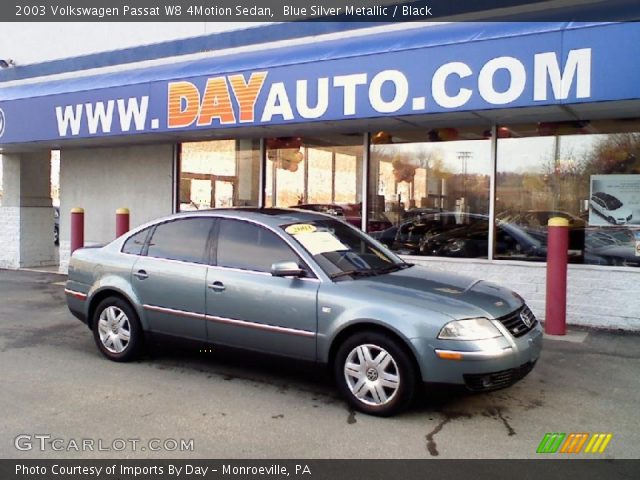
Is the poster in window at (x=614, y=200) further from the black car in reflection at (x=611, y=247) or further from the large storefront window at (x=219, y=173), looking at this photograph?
the large storefront window at (x=219, y=173)

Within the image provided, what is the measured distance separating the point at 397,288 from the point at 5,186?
39.7 feet

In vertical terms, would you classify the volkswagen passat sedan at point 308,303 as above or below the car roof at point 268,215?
below

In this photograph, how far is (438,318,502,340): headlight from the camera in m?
4.46

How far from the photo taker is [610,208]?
26.8 ft

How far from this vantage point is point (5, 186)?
14.0m

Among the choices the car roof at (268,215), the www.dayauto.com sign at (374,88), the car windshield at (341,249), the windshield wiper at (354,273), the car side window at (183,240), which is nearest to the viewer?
the windshield wiper at (354,273)

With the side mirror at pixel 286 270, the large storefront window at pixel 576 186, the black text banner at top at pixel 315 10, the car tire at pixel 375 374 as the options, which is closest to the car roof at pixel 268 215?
the side mirror at pixel 286 270

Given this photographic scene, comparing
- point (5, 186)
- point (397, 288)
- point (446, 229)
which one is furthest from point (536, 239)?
point (5, 186)

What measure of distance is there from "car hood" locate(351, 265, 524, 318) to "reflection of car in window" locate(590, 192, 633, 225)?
3.68 meters

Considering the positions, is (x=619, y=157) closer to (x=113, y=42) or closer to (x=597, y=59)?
(x=597, y=59)

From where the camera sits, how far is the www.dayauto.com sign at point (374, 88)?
6422 millimetres

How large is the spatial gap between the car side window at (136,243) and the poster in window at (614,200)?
19.0ft

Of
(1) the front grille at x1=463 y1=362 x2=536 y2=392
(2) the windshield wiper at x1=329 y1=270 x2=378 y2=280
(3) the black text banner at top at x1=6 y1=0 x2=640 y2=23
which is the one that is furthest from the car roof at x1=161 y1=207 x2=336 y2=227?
(3) the black text banner at top at x1=6 y1=0 x2=640 y2=23

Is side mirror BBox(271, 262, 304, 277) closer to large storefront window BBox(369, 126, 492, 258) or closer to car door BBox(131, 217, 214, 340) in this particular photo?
car door BBox(131, 217, 214, 340)
